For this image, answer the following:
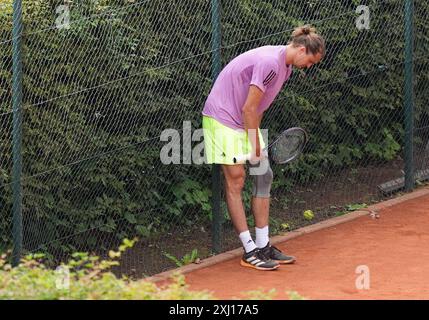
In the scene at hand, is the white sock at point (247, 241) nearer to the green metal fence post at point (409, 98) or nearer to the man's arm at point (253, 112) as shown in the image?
the man's arm at point (253, 112)

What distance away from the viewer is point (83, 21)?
26.8ft

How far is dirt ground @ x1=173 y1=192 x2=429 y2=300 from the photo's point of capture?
7727 millimetres

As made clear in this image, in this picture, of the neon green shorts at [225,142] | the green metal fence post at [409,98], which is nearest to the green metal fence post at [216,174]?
the neon green shorts at [225,142]

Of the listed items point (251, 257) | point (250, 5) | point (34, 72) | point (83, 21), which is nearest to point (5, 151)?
point (34, 72)

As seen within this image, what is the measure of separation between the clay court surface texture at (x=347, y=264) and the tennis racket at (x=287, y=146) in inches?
29.9

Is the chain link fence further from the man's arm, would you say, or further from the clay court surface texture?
the man's arm

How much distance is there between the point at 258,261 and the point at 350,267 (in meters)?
0.68

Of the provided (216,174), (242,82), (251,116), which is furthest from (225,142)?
(216,174)

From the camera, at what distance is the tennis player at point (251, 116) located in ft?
26.6

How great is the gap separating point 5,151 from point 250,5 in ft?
8.78

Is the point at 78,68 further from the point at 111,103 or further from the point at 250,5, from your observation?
the point at 250,5

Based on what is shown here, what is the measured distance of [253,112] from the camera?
8.12 metres

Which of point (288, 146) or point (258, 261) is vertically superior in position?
point (288, 146)

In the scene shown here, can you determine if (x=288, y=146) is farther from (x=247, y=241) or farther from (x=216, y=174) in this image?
(x=247, y=241)
